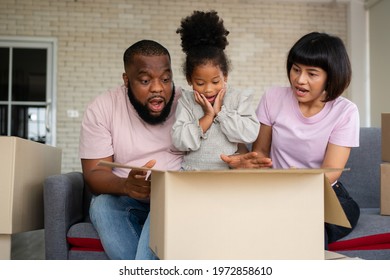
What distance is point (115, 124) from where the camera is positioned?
6.70 feet

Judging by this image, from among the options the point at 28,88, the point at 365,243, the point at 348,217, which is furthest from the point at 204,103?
the point at 28,88

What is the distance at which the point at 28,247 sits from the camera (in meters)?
3.62

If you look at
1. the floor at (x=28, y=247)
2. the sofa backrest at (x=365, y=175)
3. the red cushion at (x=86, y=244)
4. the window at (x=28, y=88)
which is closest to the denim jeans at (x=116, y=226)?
the red cushion at (x=86, y=244)

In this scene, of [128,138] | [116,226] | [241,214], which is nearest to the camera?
[241,214]

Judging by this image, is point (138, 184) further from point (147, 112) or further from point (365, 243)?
point (365, 243)

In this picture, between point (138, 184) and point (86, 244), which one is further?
point (86, 244)

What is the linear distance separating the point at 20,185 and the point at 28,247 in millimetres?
1865

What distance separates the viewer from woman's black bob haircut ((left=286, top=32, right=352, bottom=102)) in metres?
1.84

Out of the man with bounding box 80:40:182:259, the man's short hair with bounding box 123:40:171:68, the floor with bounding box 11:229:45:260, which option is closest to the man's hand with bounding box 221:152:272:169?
the man with bounding box 80:40:182:259

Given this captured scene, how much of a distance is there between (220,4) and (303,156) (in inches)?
204

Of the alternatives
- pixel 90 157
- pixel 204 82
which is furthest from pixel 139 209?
pixel 204 82

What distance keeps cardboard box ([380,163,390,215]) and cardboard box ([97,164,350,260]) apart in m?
1.07

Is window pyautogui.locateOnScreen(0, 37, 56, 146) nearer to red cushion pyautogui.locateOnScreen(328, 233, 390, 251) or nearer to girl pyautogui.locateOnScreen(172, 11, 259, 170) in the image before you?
girl pyautogui.locateOnScreen(172, 11, 259, 170)

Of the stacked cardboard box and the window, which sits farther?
the window
